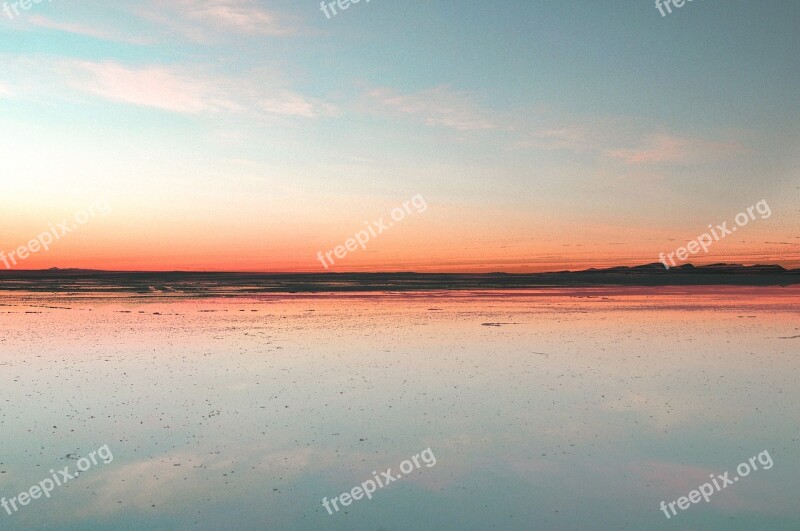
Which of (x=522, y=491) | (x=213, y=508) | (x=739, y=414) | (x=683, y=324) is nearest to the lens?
(x=213, y=508)

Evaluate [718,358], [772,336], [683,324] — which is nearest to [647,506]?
[718,358]

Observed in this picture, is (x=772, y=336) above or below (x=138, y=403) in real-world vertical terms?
below

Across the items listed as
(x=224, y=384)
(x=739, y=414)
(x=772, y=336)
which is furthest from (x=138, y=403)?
(x=772, y=336)

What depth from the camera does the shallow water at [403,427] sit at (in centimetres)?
733

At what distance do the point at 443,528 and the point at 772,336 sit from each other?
59.7 ft

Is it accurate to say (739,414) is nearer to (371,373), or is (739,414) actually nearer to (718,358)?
(718,358)

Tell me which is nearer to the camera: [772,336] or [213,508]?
[213,508]

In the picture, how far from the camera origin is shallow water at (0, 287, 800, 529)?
7328 millimetres

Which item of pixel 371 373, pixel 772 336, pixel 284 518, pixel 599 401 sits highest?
pixel 371 373

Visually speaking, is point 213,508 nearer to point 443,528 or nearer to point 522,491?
point 443,528

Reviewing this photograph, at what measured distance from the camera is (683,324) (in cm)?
2503

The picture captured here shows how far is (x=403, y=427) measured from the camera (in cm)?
1045

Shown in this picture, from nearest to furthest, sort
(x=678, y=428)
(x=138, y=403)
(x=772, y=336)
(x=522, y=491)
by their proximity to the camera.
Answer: (x=522, y=491), (x=678, y=428), (x=138, y=403), (x=772, y=336)

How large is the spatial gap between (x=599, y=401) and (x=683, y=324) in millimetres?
14677
